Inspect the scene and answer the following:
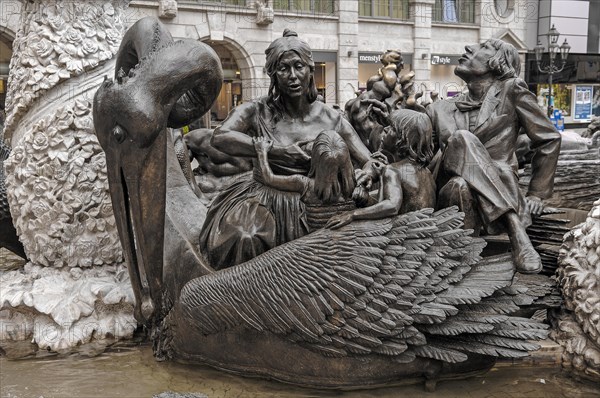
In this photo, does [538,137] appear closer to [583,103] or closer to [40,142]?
[40,142]

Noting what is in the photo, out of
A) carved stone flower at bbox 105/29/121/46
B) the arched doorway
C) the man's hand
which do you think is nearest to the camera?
the man's hand

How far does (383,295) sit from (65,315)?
1.94 meters

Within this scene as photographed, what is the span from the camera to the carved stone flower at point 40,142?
3.89m

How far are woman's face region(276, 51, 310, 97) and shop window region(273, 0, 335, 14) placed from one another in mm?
12650

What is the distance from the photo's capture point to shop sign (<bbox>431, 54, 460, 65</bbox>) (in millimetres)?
18000

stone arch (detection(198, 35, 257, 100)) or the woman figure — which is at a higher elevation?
stone arch (detection(198, 35, 257, 100))

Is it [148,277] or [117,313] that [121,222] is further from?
[117,313]

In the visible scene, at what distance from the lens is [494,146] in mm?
3676

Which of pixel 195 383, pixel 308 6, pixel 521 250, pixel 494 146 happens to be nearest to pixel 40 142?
pixel 195 383

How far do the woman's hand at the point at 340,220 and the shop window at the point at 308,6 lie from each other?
13220 millimetres

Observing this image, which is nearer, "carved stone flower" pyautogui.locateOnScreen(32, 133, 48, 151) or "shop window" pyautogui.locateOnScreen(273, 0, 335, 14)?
"carved stone flower" pyautogui.locateOnScreen(32, 133, 48, 151)

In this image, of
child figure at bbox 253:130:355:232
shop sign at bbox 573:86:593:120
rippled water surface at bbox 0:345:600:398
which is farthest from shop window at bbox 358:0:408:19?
rippled water surface at bbox 0:345:600:398

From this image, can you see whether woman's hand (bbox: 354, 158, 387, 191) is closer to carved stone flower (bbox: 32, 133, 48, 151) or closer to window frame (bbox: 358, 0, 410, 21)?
carved stone flower (bbox: 32, 133, 48, 151)

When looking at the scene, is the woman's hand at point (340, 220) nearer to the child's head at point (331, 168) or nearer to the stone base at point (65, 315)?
the child's head at point (331, 168)
